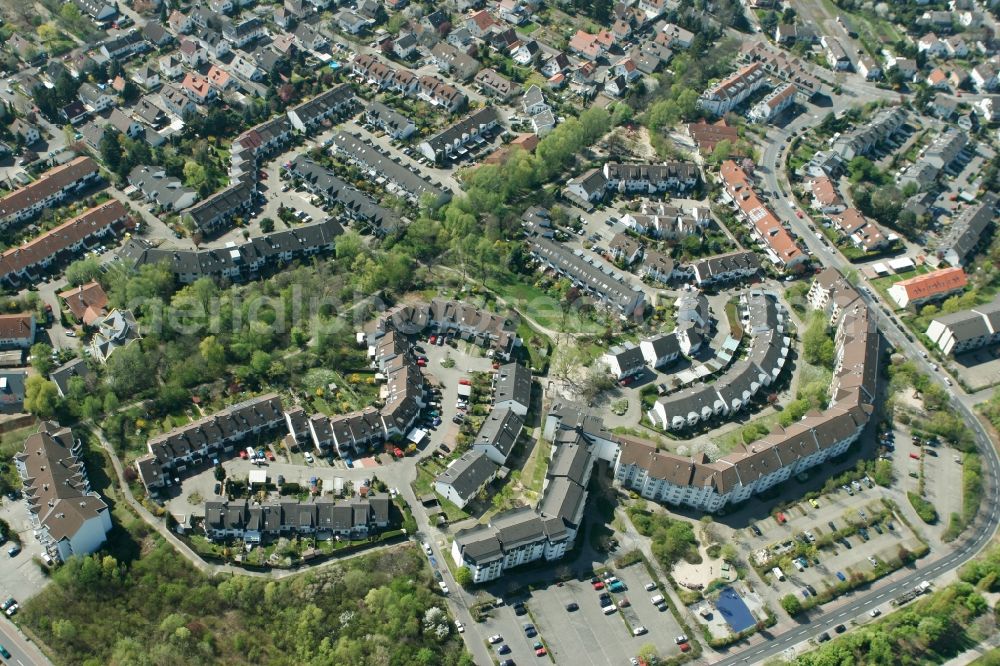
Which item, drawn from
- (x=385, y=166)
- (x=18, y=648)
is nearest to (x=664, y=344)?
(x=385, y=166)

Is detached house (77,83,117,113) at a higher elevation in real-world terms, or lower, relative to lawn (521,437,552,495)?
higher

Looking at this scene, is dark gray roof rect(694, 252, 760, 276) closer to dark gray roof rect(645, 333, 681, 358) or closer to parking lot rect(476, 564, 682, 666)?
dark gray roof rect(645, 333, 681, 358)

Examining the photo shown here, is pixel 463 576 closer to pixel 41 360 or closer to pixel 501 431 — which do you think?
pixel 501 431

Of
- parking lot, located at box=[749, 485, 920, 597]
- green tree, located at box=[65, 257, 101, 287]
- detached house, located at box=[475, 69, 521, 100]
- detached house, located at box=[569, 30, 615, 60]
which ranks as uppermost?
detached house, located at box=[569, 30, 615, 60]

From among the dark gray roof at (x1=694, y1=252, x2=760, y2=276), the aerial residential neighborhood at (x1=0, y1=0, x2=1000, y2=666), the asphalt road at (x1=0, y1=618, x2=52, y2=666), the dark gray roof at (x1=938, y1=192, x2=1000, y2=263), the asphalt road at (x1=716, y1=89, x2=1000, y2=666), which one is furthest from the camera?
the dark gray roof at (x1=938, y1=192, x2=1000, y2=263)

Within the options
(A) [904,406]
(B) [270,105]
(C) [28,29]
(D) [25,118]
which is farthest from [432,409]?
(C) [28,29]

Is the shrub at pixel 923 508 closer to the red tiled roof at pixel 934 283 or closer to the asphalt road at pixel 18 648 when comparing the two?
the red tiled roof at pixel 934 283

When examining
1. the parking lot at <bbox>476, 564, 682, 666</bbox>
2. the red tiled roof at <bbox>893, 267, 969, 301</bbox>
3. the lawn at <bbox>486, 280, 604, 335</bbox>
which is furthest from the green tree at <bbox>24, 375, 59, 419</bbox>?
the red tiled roof at <bbox>893, 267, 969, 301</bbox>

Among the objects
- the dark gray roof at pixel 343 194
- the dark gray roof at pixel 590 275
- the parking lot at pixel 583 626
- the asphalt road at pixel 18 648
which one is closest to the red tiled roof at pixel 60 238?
the dark gray roof at pixel 343 194
